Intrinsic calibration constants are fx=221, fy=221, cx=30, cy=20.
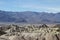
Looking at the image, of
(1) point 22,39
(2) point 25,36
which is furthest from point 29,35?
(1) point 22,39

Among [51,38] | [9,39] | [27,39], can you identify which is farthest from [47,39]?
[9,39]

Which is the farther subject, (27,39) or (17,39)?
(27,39)

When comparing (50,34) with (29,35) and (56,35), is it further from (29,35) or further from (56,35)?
(29,35)

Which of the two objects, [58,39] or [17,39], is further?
[58,39]

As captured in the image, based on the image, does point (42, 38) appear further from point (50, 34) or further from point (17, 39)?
point (17, 39)

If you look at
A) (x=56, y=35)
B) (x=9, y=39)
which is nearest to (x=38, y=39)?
(x=56, y=35)

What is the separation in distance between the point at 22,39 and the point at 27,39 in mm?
2841

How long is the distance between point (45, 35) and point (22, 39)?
7.37 metres

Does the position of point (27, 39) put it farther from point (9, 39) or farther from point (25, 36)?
point (9, 39)

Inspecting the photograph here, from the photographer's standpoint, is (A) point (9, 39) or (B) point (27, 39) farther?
(B) point (27, 39)

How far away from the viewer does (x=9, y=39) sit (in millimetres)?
55125

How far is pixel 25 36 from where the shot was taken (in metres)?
61.8

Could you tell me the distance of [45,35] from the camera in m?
61.3

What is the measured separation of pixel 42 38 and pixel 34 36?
2347 mm
